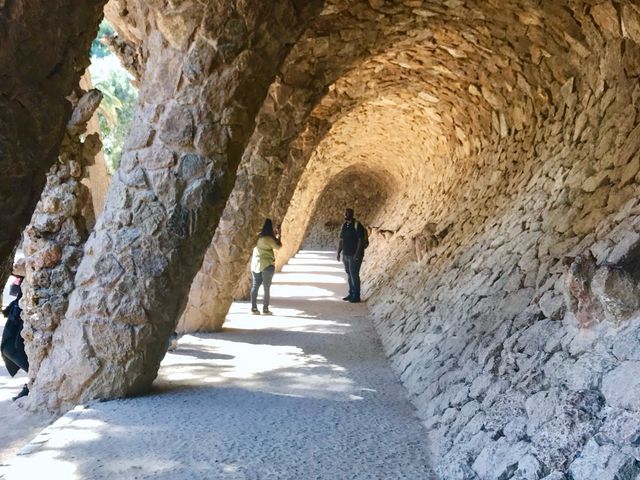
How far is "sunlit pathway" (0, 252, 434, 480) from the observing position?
2875mm

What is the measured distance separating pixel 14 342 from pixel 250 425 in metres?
2.14

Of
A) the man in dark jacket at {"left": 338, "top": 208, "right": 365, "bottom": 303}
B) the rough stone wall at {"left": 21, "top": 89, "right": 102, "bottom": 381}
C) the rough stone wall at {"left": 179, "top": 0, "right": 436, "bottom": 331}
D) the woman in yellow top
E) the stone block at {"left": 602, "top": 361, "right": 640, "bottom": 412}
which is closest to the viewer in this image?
the stone block at {"left": 602, "top": 361, "right": 640, "bottom": 412}

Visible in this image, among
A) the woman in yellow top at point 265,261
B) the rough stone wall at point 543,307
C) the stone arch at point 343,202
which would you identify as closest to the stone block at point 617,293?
the rough stone wall at point 543,307

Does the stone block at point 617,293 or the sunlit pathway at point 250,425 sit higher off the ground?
the stone block at point 617,293

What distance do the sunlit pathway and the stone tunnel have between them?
0.25 meters

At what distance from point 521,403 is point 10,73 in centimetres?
229

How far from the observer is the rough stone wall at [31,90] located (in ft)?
5.08

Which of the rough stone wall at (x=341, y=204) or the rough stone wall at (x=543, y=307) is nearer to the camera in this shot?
the rough stone wall at (x=543, y=307)

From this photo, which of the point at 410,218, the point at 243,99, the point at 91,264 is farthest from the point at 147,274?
the point at 410,218

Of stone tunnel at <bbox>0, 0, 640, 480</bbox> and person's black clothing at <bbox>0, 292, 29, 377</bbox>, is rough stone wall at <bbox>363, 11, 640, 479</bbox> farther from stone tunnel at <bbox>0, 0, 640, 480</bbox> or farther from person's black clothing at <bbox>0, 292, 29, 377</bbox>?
person's black clothing at <bbox>0, 292, 29, 377</bbox>

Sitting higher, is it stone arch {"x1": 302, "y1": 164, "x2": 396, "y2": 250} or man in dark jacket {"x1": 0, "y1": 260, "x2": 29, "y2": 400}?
stone arch {"x1": 302, "y1": 164, "x2": 396, "y2": 250}

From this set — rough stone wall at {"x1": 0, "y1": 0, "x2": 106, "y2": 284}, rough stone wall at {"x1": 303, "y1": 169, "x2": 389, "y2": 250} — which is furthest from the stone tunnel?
rough stone wall at {"x1": 303, "y1": 169, "x2": 389, "y2": 250}

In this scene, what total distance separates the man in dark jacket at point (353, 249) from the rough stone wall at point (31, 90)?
7.95m

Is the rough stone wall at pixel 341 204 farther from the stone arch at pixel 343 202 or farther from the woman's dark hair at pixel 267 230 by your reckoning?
the woman's dark hair at pixel 267 230
